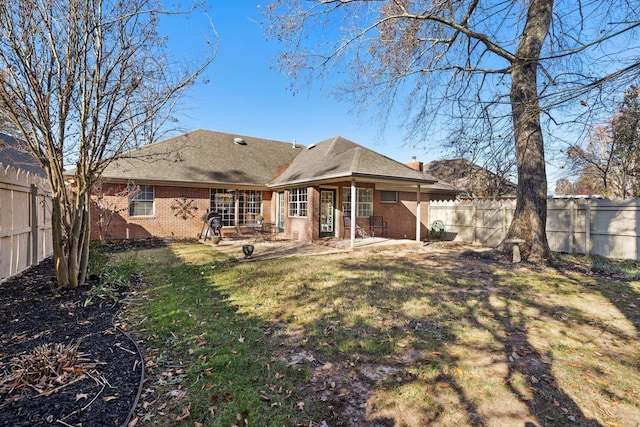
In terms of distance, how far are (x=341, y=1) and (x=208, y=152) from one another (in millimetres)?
11147

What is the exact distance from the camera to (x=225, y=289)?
5.98m

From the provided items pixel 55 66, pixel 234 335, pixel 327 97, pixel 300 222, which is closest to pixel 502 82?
pixel 327 97

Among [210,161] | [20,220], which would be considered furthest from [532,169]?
[210,161]

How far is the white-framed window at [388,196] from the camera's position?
1581 centimetres

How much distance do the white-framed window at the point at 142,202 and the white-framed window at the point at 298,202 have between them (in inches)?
254

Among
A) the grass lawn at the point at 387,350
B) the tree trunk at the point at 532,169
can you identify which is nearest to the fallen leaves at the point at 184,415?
the grass lawn at the point at 387,350

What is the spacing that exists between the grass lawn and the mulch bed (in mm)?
260

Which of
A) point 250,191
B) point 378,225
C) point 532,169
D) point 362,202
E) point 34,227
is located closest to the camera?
point 34,227

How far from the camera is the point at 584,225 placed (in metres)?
10.6

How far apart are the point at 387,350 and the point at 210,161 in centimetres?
1486

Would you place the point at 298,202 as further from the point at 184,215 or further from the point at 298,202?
the point at 184,215

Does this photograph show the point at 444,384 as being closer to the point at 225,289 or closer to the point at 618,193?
the point at 225,289

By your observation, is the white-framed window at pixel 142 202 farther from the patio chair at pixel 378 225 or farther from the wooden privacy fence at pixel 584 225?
the wooden privacy fence at pixel 584 225

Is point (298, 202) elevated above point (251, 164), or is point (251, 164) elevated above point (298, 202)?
point (251, 164)
